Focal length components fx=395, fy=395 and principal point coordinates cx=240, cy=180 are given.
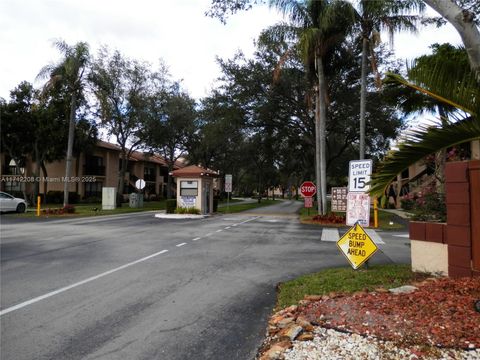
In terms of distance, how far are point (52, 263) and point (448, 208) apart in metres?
8.04

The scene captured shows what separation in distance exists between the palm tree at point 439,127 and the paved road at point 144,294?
2544 mm

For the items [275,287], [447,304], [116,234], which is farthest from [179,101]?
[447,304]

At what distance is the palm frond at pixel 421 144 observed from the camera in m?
4.48

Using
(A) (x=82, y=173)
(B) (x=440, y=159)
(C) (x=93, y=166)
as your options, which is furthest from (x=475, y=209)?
(C) (x=93, y=166)

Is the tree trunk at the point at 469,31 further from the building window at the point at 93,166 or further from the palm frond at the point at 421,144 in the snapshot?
the building window at the point at 93,166

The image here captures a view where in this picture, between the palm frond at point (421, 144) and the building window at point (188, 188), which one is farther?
the building window at point (188, 188)

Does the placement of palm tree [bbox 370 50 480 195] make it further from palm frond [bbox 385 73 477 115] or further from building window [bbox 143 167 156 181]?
building window [bbox 143 167 156 181]

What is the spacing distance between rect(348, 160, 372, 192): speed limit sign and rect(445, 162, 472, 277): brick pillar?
2.17 metres

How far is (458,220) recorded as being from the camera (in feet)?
19.0

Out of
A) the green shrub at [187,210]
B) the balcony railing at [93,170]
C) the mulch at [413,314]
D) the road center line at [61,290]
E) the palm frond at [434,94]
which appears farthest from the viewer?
the balcony railing at [93,170]

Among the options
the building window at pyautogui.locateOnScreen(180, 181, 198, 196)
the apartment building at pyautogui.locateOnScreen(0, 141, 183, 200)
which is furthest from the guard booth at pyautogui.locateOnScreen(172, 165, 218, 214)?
the apartment building at pyautogui.locateOnScreen(0, 141, 183, 200)

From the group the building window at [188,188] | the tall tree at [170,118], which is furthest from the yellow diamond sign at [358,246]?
the tall tree at [170,118]

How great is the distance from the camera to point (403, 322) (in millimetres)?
4078

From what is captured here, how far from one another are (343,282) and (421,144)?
2.73 metres
